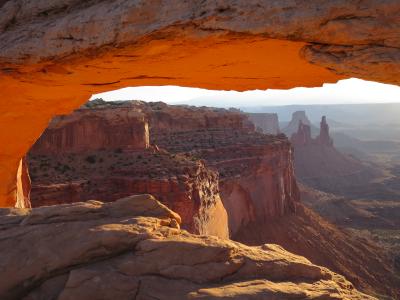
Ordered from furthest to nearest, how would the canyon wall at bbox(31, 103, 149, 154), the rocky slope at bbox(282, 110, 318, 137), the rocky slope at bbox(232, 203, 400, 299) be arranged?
the rocky slope at bbox(282, 110, 318, 137) → the rocky slope at bbox(232, 203, 400, 299) → the canyon wall at bbox(31, 103, 149, 154)

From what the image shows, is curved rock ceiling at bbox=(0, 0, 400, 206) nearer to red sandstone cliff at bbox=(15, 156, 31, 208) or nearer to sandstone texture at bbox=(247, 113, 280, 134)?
red sandstone cliff at bbox=(15, 156, 31, 208)

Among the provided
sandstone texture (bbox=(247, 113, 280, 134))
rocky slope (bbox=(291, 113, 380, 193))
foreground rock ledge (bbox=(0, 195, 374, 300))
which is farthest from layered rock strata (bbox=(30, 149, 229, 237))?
sandstone texture (bbox=(247, 113, 280, 134))

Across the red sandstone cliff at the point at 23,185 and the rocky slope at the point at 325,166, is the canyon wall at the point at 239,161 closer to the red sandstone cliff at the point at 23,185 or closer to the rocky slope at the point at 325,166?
the red sandstone cliff at the point at 23,185

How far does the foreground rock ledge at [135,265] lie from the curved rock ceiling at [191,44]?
9.21 feet

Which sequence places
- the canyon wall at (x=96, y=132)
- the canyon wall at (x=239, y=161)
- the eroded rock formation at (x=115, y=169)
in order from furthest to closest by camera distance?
1. the canyon wall at (x=239, y=161)
2. the canyon wall at (x=96, y=132)
3. the eroded rock formation at (x=115, y=169)

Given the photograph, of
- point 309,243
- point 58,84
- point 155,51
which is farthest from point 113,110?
point 155,51

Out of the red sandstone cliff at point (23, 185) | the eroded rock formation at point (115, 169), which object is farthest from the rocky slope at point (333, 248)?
the red sandstone cliff at point (23, 185)

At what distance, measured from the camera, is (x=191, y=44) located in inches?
250

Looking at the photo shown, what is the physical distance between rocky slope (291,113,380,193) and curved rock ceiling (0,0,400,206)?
7666 cm

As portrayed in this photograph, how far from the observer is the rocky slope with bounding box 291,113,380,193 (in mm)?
84562

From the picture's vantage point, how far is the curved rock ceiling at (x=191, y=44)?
5.39 meters

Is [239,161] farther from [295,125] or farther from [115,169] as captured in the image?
[295,125]

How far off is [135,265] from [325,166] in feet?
298

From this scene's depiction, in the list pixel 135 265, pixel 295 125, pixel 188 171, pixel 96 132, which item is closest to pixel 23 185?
pixel 135 265
